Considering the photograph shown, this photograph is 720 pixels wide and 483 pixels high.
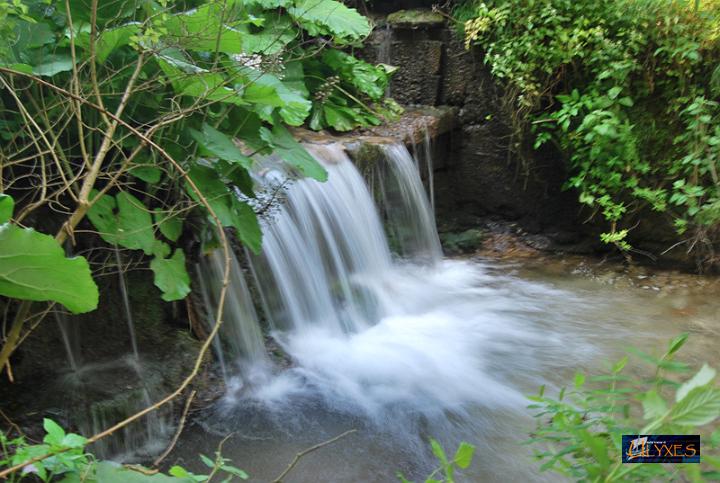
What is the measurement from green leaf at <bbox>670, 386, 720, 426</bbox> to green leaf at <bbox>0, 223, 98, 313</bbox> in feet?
5.05

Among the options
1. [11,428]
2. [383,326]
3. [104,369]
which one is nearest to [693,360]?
[383,326]

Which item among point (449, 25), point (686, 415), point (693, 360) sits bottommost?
point (693, 360)

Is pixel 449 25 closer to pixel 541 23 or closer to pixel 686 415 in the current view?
pixel 541 23

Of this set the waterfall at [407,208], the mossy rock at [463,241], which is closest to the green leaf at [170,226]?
the waterfall at [407,208]

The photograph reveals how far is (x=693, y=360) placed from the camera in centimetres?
339

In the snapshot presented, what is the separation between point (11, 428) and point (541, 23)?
15.2ft

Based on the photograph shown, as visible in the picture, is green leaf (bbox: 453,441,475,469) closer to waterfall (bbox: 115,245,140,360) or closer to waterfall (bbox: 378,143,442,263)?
waterfall (bbox: 115,245,140,360)

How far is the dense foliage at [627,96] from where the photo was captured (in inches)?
171

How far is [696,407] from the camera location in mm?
853

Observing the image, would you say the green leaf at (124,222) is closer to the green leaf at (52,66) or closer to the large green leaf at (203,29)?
the green leaf at (52,66)

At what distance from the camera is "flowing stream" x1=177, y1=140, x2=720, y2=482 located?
109 inches

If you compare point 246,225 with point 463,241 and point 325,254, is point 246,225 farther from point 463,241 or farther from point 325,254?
point 463,241

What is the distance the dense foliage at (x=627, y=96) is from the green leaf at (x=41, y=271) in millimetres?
3901

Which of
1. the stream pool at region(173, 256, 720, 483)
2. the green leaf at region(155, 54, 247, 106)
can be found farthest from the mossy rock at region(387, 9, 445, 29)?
the green leaf at region(155, 54, 247, 106)
